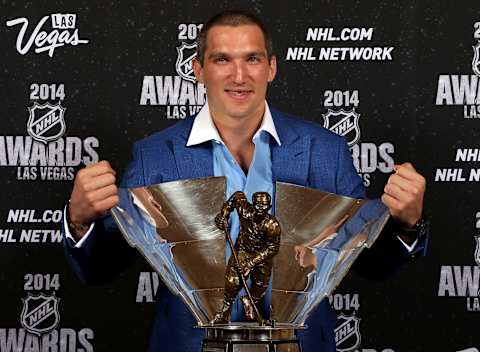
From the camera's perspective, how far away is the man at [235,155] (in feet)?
6.97

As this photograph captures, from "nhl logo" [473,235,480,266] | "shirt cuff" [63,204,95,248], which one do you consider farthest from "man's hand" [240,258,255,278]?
"nhl logo" [473,235,480,266]

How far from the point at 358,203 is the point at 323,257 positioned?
167mm

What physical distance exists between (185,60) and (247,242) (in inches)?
60.6

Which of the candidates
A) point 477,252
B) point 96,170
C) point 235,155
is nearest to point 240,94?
point 235,155

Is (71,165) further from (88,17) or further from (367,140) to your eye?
(367,140)

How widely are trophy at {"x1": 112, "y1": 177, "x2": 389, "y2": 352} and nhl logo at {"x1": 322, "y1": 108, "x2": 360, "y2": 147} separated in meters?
1.22

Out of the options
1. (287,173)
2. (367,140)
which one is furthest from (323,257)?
(367,140)

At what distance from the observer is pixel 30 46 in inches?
123

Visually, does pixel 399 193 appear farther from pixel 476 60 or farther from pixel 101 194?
pixel 476 60

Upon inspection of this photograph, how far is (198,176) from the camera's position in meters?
2.19

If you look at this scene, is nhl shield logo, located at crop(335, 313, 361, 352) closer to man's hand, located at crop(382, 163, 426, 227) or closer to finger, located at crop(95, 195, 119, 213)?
man's hand, located at crop(382, 163, 426, 227)

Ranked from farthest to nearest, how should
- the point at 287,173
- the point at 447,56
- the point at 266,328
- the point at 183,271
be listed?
the point at 447,56 → the point at 287,173 → the point at 183,271 → the point at 266,328

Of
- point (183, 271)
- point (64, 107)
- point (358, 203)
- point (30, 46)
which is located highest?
point (30, 46)

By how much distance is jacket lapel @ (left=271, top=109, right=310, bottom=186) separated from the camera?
7.26 ft
